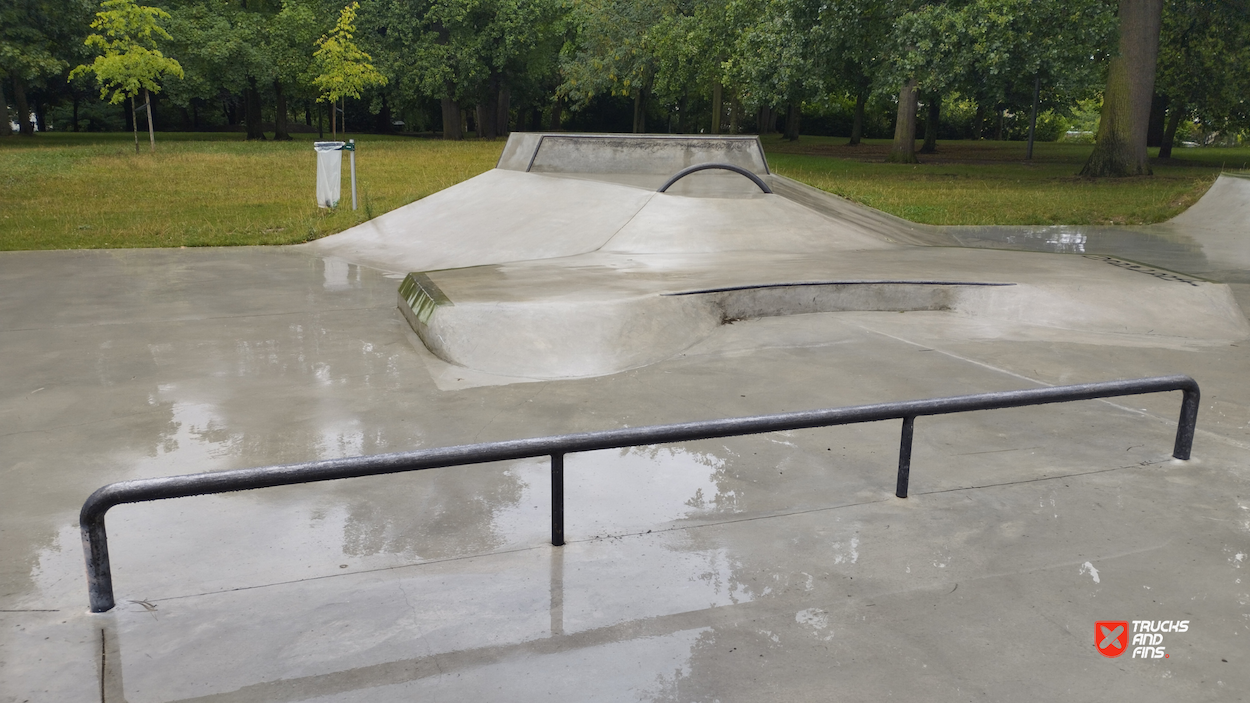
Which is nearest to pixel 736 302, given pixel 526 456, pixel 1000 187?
pixel 526 456

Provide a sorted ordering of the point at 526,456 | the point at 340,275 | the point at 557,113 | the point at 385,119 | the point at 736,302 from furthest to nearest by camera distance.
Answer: the point at 557,113 → the point at 385,119 → the point at 340,275 → the point at 736,302 → the point at 526,456

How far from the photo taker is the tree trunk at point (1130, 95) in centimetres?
2164

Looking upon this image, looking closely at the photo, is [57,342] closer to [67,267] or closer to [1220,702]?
[67,267]

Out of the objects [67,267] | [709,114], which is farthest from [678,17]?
[67,267]

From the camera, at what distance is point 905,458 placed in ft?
14.4

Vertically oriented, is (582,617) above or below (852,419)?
below

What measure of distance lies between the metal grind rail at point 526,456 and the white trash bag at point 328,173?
42.1ft

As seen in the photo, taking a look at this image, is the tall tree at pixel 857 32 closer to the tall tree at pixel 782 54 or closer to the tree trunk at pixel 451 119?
the tall tree at pixel 782 54

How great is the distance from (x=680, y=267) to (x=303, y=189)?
11.8 m

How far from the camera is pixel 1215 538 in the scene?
410 centimetres

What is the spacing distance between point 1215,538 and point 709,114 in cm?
4978

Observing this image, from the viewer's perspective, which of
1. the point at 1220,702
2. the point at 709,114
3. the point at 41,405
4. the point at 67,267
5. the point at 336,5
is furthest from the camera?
the point at 709,114

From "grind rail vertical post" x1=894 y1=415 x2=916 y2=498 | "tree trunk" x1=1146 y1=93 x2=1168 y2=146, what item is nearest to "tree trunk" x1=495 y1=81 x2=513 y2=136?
"tree trunk" x1=1146 y1=93 x2=1168 y2=146

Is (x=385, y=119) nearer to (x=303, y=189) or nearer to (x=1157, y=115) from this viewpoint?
(x=303, y=189)
